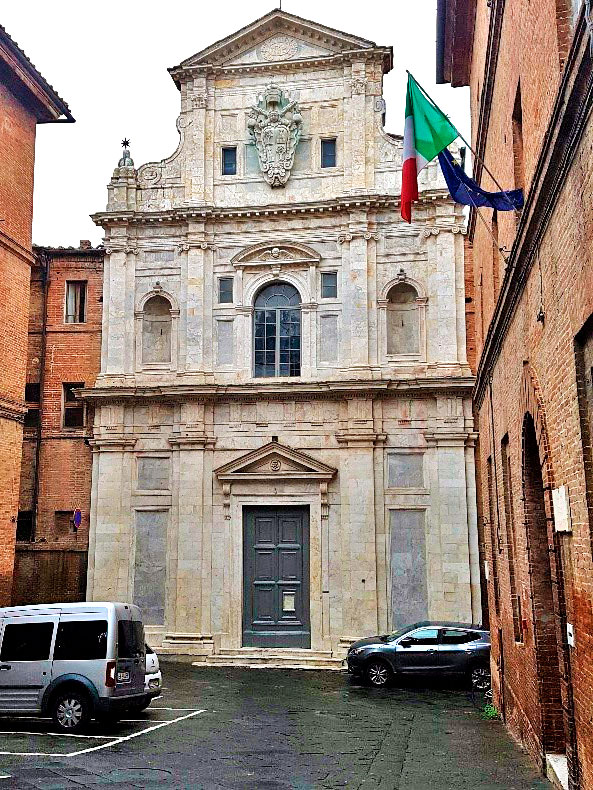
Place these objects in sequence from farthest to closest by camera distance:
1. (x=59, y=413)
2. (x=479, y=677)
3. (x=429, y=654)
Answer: (x=59, y=413), (x=429, y=654), (x=479, y=677)

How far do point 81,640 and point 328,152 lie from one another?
1751 centimetres

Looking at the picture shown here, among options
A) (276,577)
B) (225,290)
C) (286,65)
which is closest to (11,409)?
(225,290)

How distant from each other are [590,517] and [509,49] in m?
6.81

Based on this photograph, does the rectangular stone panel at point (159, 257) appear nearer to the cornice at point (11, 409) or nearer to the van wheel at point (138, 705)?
the cornice at point (11, 409)

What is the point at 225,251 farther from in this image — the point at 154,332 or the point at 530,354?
the point at 530,354

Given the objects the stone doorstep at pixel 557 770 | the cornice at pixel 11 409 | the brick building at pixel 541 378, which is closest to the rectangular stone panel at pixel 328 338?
the cornice at pixel 11 409

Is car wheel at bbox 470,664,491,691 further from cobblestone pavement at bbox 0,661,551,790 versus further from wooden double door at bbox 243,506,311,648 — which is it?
wooden double door at bbox 243,506,311,648

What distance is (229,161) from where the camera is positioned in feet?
89.1

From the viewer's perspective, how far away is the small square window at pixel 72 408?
29.5 metres

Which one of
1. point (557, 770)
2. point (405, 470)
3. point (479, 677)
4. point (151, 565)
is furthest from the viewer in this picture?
point (151, 565)

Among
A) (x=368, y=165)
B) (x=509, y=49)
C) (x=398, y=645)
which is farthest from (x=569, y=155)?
(x=368, y=165)

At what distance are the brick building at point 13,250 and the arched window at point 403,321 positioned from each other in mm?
10196

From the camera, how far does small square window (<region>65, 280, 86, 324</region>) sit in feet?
98.3

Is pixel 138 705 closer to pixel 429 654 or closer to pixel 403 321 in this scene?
pixel 429 654
